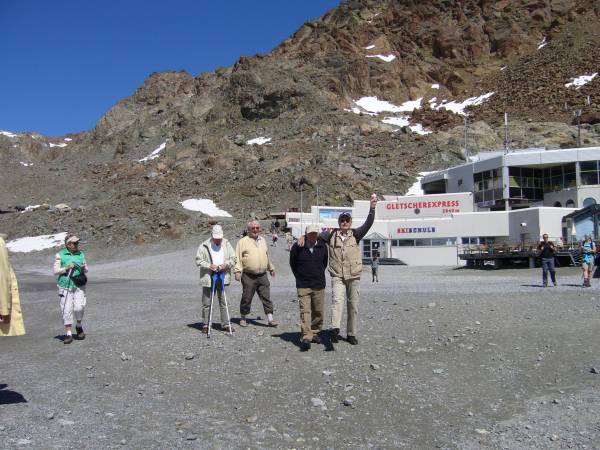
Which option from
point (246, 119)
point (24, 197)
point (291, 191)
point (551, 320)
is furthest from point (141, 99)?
point (551, 320)

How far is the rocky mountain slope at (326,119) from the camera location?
69.3 m

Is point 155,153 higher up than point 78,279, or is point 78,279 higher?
point 155,153

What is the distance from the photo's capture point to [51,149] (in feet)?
530

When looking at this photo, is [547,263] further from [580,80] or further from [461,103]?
[461,103]

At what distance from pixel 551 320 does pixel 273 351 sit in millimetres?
5140

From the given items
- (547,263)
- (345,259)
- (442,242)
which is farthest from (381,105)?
(345,259)

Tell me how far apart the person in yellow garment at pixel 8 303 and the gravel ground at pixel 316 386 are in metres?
0.80

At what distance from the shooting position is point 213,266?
30.9 ft

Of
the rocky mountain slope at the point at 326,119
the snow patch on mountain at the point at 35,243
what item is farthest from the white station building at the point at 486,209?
the snow patch on mountain at the point at 35,243

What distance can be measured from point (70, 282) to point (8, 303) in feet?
13.6

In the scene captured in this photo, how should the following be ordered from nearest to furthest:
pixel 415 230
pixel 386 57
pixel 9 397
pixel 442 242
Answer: pixel 9 397
pixel 442 242
pixel 415 230
pixel 386 57

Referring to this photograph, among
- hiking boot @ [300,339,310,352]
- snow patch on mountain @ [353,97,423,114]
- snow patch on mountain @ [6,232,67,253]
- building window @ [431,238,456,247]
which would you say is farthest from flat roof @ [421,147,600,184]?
snow patch on mountain @ [353,97,423,114]

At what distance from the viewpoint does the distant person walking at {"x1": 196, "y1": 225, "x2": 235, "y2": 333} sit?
375 inches

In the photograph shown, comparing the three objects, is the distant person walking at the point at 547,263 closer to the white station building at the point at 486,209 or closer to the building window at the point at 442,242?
the white station building at the point at 486,209
